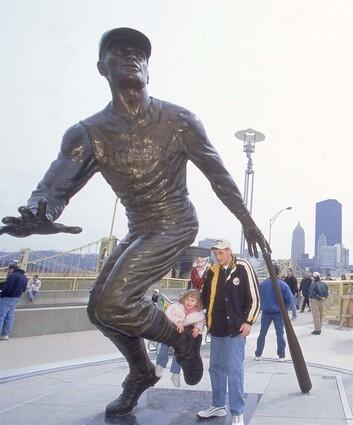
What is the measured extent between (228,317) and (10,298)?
641 centimetres

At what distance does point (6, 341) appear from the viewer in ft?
27.9

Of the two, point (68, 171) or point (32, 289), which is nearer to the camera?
point (68, 171)

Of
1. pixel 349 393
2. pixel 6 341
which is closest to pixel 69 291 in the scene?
pixel 6 341

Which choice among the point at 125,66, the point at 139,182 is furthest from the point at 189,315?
the point at 125,66

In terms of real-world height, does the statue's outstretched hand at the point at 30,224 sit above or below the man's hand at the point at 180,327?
above

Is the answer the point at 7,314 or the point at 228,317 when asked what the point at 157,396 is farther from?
the point at 7,314

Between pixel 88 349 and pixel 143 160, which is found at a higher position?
pixel 143 160

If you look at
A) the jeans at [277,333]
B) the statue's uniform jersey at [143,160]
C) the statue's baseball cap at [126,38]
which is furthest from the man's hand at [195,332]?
the jeans at [277,333]

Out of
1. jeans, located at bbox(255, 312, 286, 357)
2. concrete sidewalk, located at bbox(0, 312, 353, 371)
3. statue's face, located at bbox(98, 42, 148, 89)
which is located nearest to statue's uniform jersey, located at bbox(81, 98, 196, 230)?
statue's face, located at bbox(98, 42, 148, 89)

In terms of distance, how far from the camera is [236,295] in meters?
3.50

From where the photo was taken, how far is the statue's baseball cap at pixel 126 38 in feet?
10.3

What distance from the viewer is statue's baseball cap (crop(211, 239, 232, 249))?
144 inches

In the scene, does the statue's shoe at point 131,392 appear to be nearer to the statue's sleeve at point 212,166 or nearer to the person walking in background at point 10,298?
the statue's sleeve at point 212,166

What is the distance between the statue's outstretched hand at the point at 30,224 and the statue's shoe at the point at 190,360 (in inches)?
50.5
